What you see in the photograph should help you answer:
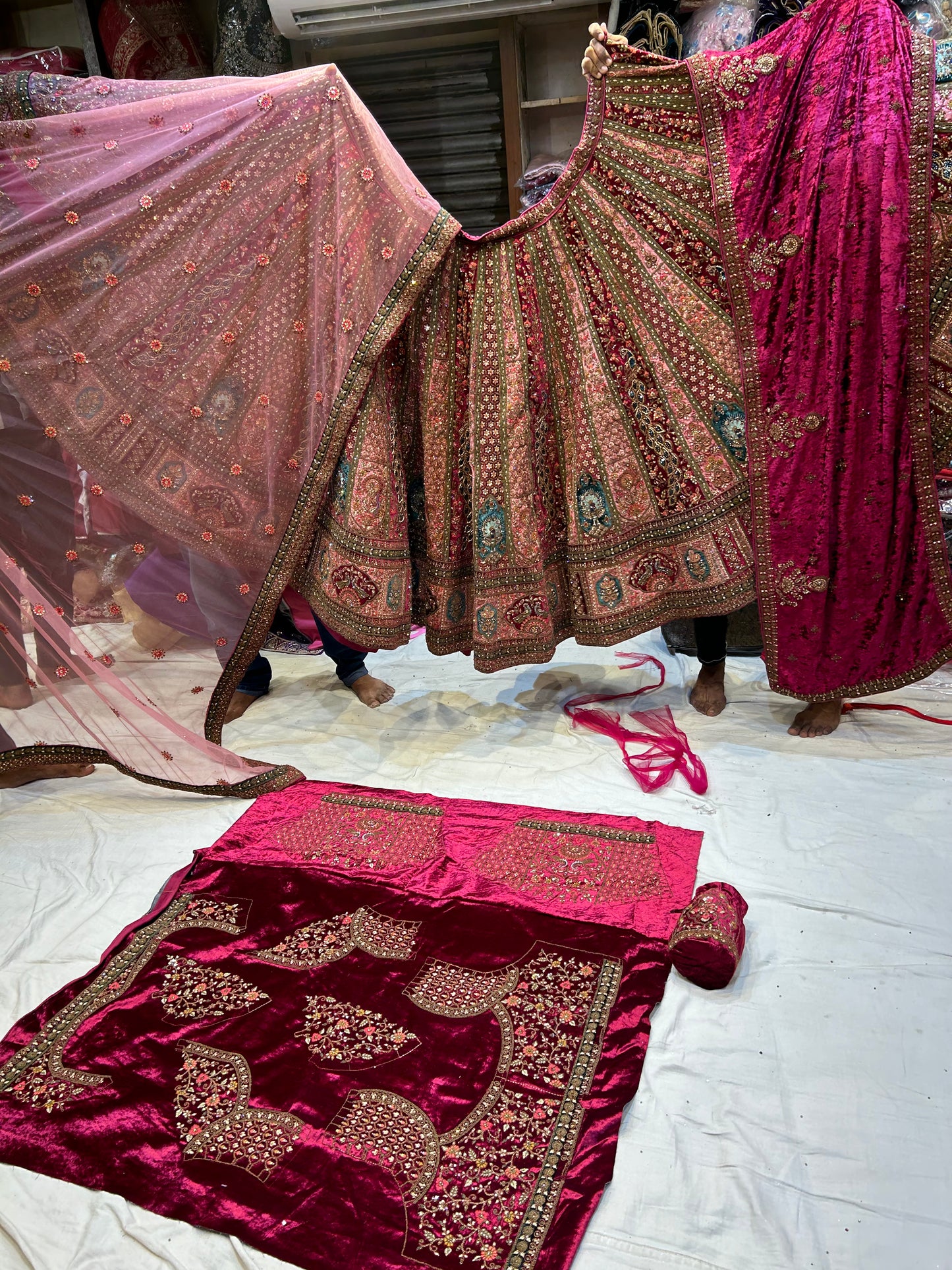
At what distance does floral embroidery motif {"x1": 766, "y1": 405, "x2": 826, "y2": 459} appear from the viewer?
203 centimetres

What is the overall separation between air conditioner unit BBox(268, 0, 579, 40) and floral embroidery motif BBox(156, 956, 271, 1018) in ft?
9.70

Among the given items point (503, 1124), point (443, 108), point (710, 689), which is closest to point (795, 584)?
point (710, 689)

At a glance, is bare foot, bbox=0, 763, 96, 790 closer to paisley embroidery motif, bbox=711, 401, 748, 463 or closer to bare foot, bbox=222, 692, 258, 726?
bare foot, bbox=222, 692, 258, 726

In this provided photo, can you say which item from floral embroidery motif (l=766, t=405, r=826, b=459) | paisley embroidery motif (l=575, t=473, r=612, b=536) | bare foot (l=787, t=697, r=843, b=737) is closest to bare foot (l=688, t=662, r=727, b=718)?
bare foot (l=787, t=697, r=843, b=737)

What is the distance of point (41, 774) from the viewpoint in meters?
2.36

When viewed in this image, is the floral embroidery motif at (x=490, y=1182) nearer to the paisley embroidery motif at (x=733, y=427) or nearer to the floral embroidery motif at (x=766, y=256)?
the paisley embroidery motif at (x=733, y=427)

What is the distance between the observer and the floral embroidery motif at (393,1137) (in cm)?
130

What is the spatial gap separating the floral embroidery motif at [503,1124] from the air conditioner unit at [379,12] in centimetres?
295

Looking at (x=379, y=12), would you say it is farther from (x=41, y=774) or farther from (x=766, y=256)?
(x=41, y=774)

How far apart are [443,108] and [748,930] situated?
298cm

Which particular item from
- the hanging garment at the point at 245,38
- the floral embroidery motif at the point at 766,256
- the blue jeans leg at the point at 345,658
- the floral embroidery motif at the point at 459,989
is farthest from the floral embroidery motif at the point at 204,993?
the hanging garment at the point at 245,38

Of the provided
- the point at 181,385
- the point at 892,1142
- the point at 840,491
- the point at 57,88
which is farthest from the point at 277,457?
the point at 892,1142

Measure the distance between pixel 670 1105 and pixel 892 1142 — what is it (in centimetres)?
30

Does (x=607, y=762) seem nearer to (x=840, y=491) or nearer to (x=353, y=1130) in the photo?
(x=840, y=491)
